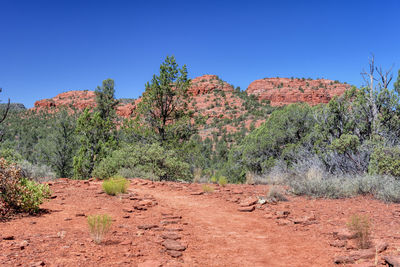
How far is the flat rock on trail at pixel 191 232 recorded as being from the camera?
3.51 metres

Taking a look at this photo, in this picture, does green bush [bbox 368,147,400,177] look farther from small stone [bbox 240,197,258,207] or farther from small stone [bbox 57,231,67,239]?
small stone [bbox 57,231,67,239]

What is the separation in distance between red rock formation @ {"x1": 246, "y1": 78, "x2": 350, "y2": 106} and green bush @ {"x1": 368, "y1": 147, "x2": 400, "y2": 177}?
5157 centimetres

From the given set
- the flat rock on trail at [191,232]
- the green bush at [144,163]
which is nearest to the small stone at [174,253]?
the flat rock on trail at [191,232]

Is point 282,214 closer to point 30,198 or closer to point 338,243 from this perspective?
point 338,243

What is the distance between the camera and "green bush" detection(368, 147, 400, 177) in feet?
26.7

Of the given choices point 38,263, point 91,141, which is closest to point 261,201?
point 38,263

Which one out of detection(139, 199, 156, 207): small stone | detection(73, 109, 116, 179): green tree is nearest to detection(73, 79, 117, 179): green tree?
detection(73, 109, 116, 179): green tree

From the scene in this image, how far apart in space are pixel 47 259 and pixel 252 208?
4.65 metres

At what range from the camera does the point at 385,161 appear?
8.31m

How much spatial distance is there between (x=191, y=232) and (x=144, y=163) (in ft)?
28.7

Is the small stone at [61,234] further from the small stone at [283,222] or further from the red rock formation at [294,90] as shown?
the red rock formation at [294,90]

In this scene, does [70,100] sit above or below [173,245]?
above

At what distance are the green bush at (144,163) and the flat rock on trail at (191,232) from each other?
506 centimetres

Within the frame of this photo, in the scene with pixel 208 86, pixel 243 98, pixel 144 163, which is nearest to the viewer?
pixel 144 163
